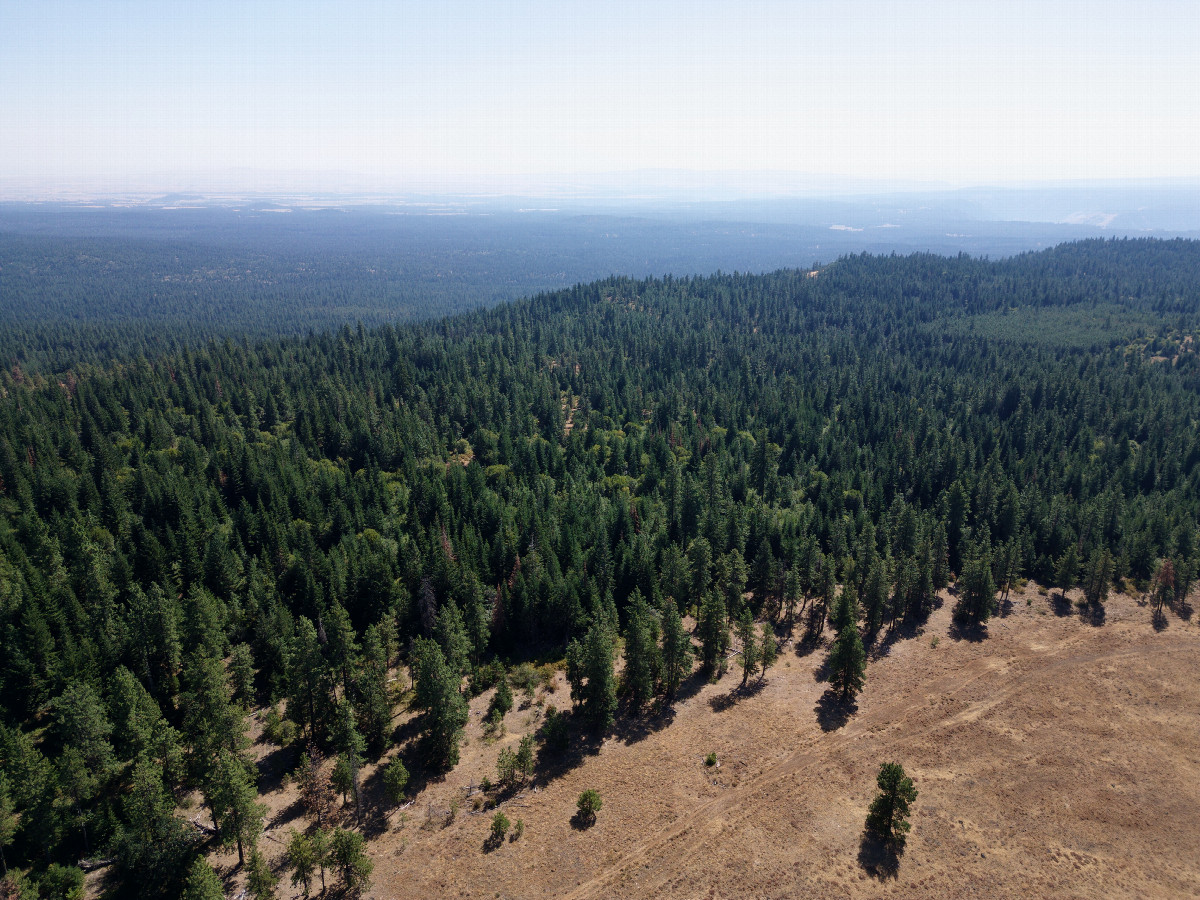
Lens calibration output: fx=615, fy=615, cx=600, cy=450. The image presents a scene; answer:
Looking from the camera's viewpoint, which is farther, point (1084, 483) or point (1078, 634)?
point (1084, 483)

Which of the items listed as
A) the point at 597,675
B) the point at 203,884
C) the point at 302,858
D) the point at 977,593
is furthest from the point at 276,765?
the point at 977,593

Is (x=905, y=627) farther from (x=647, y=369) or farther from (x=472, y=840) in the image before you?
(x=647, y=369)

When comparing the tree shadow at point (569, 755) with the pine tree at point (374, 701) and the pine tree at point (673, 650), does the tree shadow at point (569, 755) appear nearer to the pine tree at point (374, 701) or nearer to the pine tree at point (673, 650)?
the pine tree at point (673, 650)

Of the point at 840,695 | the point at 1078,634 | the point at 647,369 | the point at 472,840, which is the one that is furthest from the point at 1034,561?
the point at 647,369

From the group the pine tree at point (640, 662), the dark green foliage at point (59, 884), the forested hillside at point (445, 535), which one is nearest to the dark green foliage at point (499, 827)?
the forested hillside at point (445, 535)

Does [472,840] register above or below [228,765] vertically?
below

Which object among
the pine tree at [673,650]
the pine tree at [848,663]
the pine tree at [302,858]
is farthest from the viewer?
the pine tree at [848,663]
